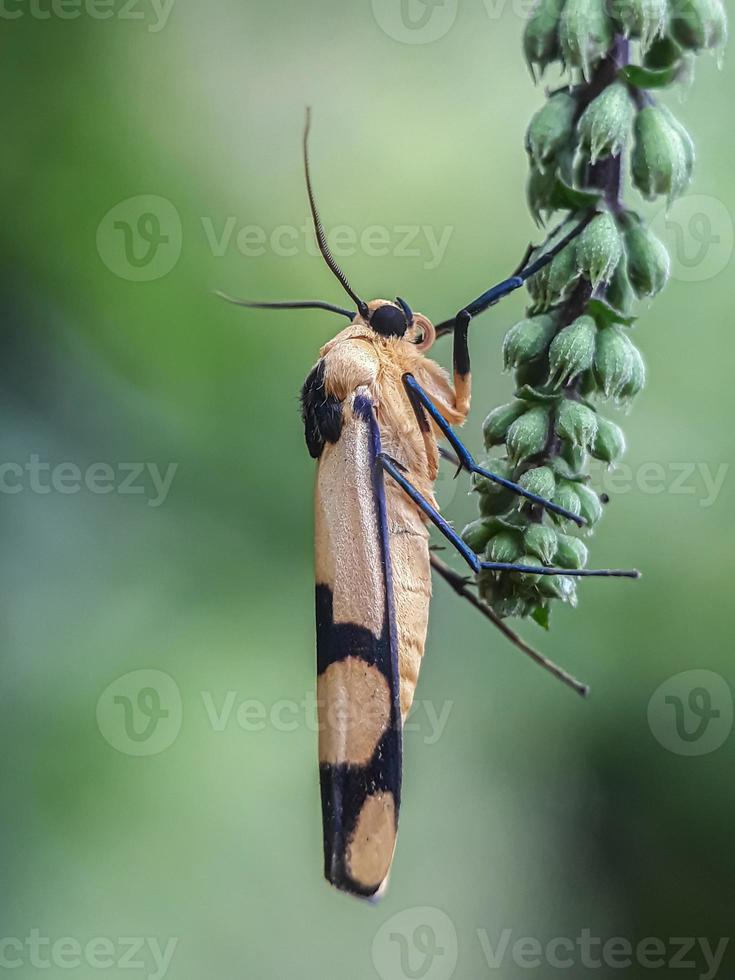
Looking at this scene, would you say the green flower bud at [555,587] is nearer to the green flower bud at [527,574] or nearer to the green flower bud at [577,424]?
the green flower bud at [527,574]

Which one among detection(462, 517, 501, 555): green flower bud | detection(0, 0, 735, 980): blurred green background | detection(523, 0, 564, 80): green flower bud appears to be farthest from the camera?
detection(0, 0, 735, 980): blurred green background

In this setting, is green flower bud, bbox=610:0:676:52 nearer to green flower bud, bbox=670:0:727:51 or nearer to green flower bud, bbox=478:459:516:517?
green flower bud, bbox=670:0:727:51

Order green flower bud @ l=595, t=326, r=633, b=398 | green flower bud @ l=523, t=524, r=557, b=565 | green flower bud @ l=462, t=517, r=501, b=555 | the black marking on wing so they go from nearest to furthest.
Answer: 1. green flower bud @ l=595, t=326, r=633, b=398
2. green flower bud @ l=523, t=524, r=557, b=565
3. green flower bud @ l=462, t=517, r=501, b=555
4. the black marking on wing
